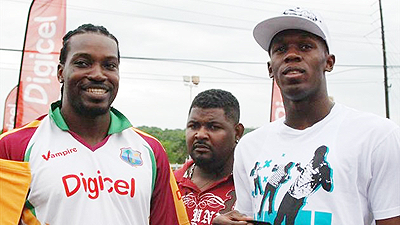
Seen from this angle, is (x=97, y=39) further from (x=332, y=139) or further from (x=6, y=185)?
(x=332, y=139)

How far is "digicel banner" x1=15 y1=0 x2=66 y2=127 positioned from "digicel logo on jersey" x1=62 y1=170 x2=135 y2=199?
27.1 feet

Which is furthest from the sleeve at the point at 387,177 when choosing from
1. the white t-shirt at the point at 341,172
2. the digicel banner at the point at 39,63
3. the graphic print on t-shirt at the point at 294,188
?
the digicel banner at the point at 39,63

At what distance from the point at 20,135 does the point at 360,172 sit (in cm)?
162

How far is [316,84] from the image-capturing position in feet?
8.55

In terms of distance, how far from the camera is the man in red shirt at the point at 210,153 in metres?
3.54

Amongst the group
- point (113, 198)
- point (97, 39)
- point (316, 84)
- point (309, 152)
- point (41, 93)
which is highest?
point (41, 93)

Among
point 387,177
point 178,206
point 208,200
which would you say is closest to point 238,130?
point 208,200

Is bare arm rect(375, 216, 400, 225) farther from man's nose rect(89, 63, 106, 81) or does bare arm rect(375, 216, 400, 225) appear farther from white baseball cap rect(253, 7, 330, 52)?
man's nose rect(89, 63, 106, 81)

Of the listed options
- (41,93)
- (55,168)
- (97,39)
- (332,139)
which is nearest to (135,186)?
(55,168)

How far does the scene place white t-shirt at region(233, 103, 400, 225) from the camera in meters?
2.29

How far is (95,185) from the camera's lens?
2.54 m

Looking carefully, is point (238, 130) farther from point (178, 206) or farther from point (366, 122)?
point (366, 122)

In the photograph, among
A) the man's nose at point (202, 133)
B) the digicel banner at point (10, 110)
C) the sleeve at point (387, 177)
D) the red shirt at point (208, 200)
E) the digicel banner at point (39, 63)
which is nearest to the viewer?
the sleeve at point (387, 177)

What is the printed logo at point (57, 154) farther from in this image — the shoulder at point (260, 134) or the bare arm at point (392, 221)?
the bare arm at point (392, 221)
